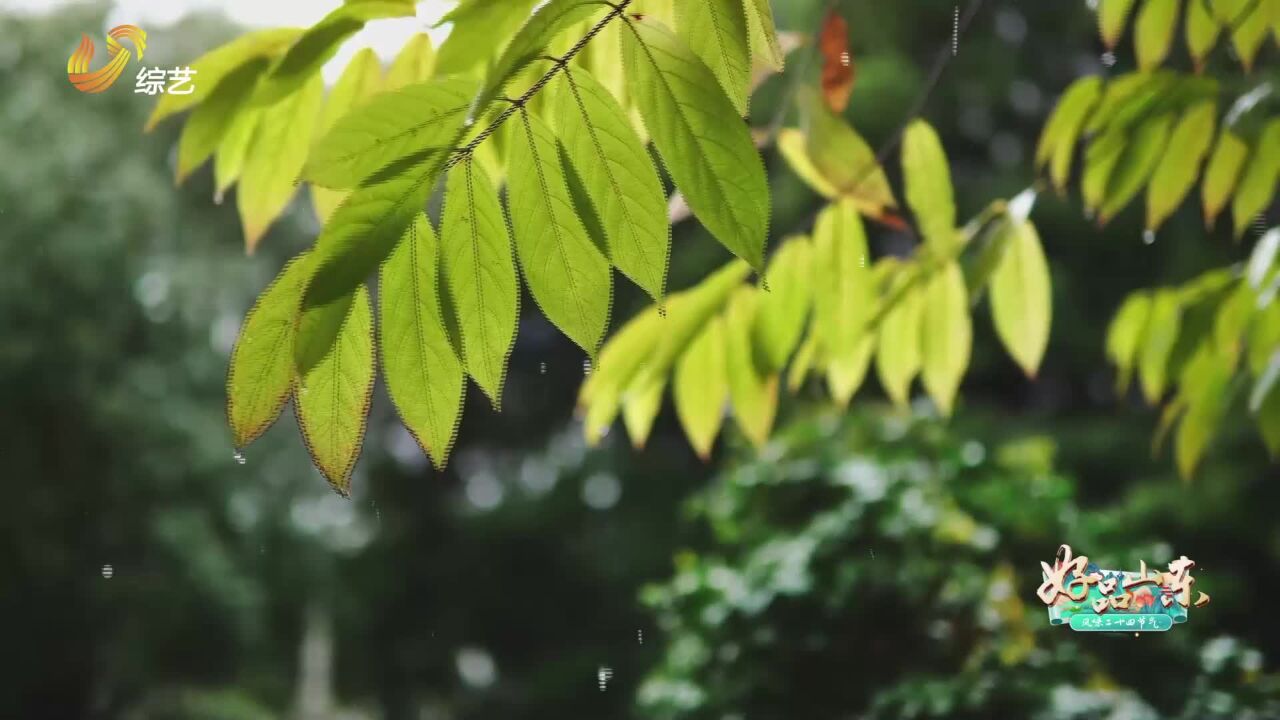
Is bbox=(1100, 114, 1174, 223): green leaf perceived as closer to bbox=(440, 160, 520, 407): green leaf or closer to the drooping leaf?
the drooping leaf

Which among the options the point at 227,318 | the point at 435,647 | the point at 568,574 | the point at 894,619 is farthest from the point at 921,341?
the point at 227,318

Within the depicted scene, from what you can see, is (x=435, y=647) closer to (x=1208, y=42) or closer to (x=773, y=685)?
(x=773, y=685)

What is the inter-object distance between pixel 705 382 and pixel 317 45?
28cm

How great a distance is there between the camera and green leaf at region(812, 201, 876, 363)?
449 mm

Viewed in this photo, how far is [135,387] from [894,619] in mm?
2049

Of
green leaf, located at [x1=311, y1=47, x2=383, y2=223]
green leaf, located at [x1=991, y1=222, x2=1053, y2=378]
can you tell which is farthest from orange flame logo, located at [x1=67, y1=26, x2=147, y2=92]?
green leaf, located at [x1=991, y1=222, x2=1053, y2=378]

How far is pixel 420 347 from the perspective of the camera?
0.18 meters

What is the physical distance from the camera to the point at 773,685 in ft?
4.92

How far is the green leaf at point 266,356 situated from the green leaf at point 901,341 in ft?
1.18

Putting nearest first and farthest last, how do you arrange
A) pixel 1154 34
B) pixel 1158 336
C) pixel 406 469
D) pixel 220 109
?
pixel 220 109, pixel 1154 34, pixel 1158 336, pixel 406 469

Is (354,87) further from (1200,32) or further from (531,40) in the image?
(1200,32)

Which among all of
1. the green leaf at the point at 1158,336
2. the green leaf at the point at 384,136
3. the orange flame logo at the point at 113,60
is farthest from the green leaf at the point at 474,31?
the orange flame logo at the point at 113,60

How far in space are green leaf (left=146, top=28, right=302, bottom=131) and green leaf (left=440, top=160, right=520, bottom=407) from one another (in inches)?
5.8

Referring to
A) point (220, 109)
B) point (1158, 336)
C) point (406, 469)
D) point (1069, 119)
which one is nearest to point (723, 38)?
point (220, 109)
